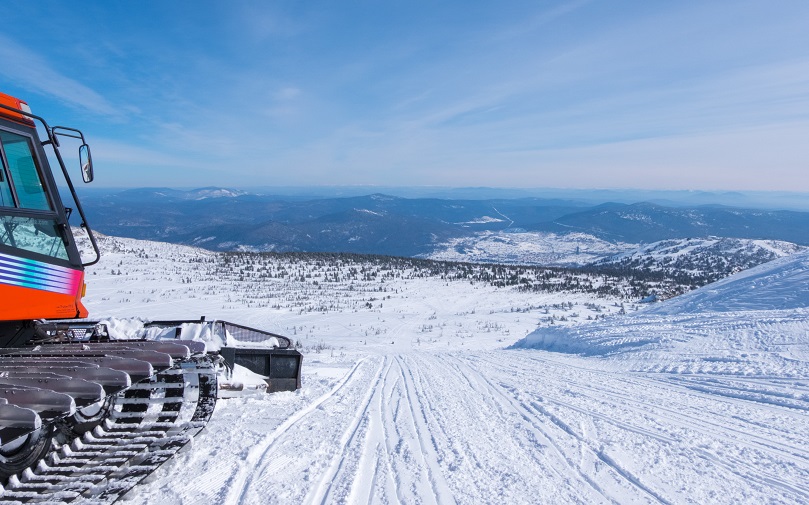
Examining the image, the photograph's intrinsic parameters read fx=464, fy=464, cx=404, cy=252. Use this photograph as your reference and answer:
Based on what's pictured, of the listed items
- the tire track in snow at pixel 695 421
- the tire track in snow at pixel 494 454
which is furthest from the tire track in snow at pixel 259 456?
the tire track in snow at pixel 695 421

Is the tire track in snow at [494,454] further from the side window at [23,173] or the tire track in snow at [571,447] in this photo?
the side window at [23,173]

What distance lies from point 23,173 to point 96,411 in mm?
2425

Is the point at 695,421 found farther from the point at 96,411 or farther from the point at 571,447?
the point at 96,411

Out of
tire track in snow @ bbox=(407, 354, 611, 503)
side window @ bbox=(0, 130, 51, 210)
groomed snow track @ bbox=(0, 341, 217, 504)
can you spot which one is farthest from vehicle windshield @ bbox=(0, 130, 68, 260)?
tire track in snow @ bbox=(407, 354, 611, 503)

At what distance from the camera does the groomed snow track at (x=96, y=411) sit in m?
3.00

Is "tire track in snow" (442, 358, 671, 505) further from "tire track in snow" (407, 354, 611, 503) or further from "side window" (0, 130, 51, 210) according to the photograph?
"side window" (0, 130, 51, 210)

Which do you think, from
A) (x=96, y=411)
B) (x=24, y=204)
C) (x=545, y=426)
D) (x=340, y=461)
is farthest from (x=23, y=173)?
(x=545, y=426)

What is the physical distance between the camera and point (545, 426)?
566 cm

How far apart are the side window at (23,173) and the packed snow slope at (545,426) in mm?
2819

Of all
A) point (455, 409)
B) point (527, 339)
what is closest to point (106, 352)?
point (455, 409)

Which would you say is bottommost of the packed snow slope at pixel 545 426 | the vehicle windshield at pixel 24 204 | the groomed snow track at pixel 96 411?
the packed snow slope at pixel 545 426

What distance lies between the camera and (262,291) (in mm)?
31594

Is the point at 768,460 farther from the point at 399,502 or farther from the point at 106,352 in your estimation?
the point at 106,352

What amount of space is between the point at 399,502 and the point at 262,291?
96.9 feet
